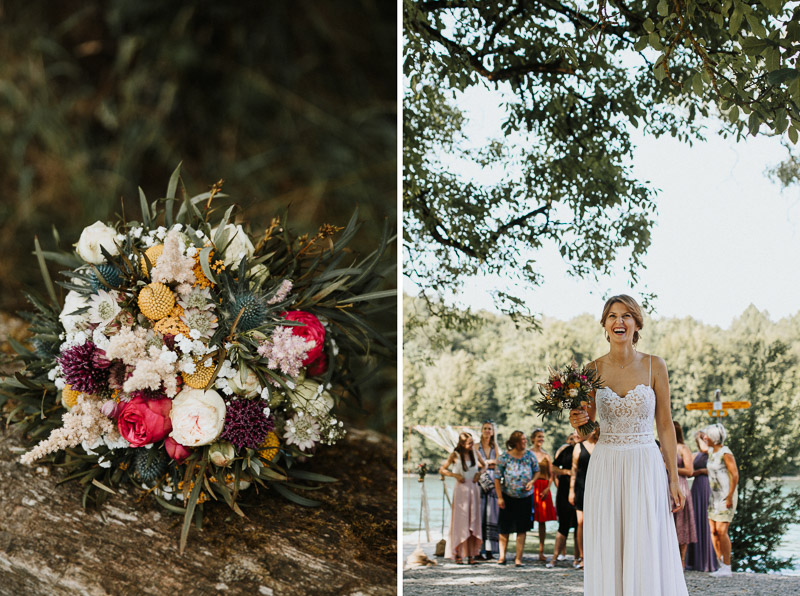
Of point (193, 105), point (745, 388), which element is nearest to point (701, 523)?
point (745, 388)

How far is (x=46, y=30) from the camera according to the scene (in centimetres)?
246

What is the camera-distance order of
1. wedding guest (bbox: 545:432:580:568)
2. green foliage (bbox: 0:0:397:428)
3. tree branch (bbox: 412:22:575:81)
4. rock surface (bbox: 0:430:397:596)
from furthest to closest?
green foliage (bbox: 0:0:397:428) → tree branch (bbox: 412:22:575:81) → wedding guest (bbox: 545:432:580:568) → rock surface (bbox: 0:430:397:596)

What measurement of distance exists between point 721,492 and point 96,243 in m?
1.34

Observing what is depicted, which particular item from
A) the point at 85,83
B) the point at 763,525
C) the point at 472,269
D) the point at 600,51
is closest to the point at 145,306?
the point at 472,269

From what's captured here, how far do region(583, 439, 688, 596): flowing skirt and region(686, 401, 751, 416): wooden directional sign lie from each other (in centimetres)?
19

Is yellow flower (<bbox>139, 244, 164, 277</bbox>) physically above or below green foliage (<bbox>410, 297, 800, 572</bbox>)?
above

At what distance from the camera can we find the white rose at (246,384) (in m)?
1.12

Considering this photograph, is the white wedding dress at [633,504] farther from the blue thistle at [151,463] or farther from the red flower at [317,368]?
the blue thistle at [151,463]

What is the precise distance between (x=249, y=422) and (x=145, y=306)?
0.85 ft

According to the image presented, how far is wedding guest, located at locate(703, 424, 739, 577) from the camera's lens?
1435 millimetres

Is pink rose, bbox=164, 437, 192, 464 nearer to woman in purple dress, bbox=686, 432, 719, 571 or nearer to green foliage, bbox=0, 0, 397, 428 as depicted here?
woman in purple dress, bbox=686, 432, 719, 571

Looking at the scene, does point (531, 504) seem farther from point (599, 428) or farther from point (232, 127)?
point (232, 127)

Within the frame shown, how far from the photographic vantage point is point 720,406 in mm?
1460

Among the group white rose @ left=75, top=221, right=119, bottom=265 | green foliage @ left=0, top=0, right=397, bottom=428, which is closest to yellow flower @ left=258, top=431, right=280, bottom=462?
white rose @ left=75, top=221, right=119, bottom=265
